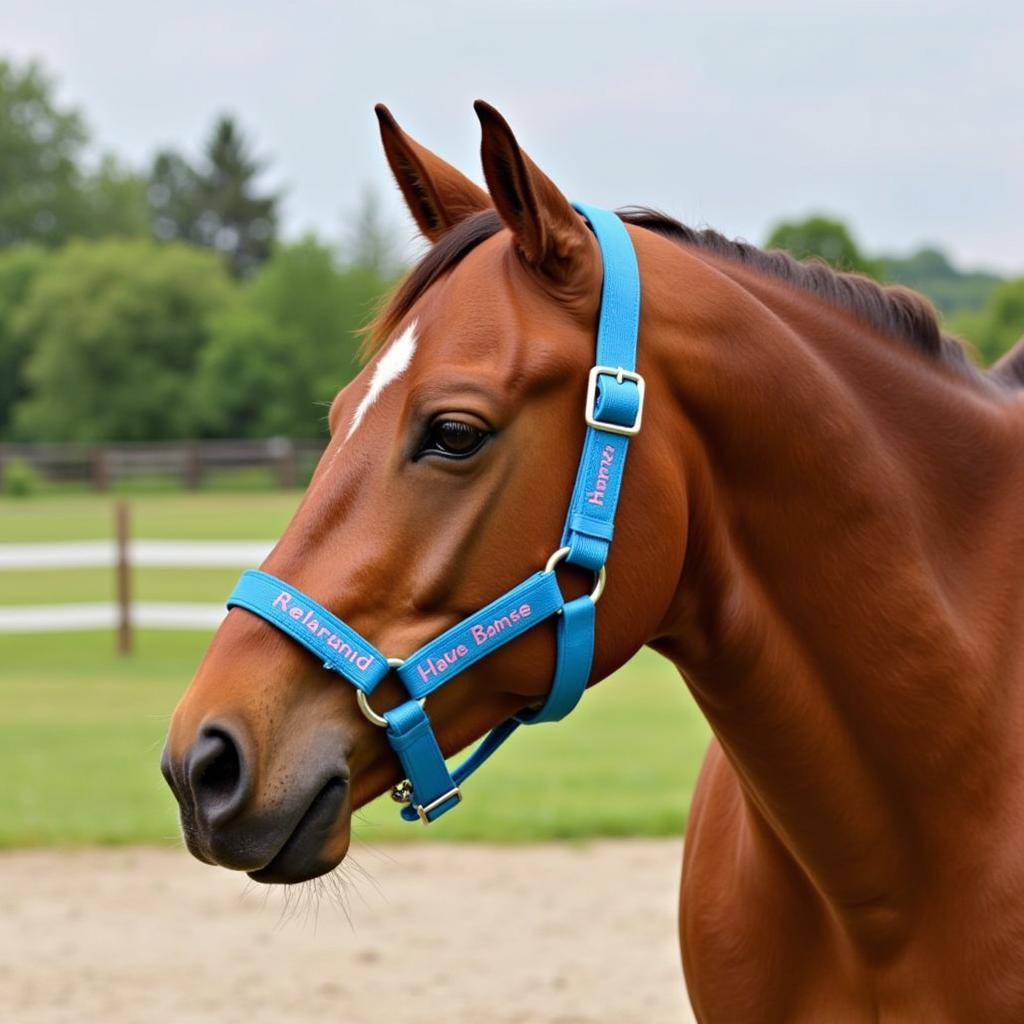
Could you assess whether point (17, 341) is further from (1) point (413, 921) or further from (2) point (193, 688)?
(2) point (193, 688)

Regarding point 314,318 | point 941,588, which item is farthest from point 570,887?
point 314,318

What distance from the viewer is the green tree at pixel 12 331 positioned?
56.8m

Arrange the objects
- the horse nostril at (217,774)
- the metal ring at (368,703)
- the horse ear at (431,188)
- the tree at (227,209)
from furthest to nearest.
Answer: the tree at (227,209)
the horse ear at (431,188)
the metal ring at (368,703)
the horse nostril at (217,774)

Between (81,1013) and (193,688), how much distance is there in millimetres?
3732

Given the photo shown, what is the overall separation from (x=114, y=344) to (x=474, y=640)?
53909 millimetres

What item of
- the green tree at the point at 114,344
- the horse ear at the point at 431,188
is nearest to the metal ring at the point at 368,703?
the horse ear at the point at 431,188

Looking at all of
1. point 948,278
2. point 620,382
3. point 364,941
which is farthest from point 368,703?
point 948,278

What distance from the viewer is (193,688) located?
6.44 feet

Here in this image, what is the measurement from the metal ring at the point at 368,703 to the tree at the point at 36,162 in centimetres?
7409

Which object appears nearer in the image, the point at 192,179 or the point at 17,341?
the point at 17,341

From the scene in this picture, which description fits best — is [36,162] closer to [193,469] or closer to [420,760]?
[193,469]

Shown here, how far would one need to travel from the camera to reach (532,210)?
2.08m

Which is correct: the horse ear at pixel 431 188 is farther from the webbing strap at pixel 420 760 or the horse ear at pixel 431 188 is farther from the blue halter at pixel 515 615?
the webbing strap at pixel 420 760

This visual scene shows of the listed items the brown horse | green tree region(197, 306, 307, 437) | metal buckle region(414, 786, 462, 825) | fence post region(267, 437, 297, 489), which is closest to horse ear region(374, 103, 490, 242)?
the brown horse
